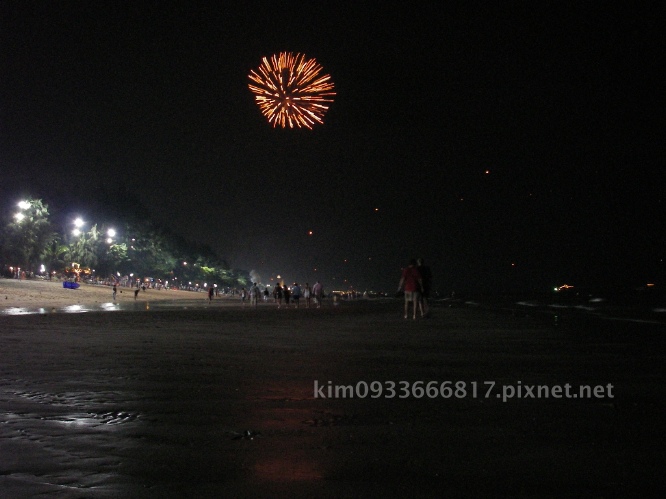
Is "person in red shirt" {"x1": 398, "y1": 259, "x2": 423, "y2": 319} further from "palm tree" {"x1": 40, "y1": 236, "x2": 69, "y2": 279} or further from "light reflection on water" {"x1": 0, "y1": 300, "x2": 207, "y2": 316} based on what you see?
"palm tree" {"x1": 40, "y1": 236, "x2": 69, "y2": 279}

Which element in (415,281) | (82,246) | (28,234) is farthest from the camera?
(82,246)

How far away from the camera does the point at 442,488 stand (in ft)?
11.5

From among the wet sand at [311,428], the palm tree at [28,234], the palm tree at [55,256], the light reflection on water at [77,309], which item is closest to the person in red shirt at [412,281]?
the wet sand at [311,428]

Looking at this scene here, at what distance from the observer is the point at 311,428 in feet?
16.1

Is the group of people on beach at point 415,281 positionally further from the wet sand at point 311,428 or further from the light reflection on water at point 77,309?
the light reflection on water at point 77,309

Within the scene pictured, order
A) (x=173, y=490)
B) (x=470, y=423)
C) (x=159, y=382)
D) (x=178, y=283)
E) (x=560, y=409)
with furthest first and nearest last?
1. (x=178, y=283)
2. (x=159, y=382)
3. (x=560, y=409)
4. (x=470, y=423)
5. (x=173, y=490)

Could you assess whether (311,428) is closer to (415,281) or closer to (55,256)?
(415,281)

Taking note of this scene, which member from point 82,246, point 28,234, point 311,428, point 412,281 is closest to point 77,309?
point 412,281

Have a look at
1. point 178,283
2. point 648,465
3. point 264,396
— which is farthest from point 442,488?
point 178,283

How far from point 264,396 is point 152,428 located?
1.54m

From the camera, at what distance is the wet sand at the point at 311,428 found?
360 cm

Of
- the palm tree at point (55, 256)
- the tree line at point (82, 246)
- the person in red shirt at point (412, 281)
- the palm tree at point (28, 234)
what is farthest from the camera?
the palm tree at point (55, 256)

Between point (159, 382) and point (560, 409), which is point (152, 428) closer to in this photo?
point (159, 382)

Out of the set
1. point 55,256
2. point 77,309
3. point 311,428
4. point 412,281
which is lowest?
point 311,428
